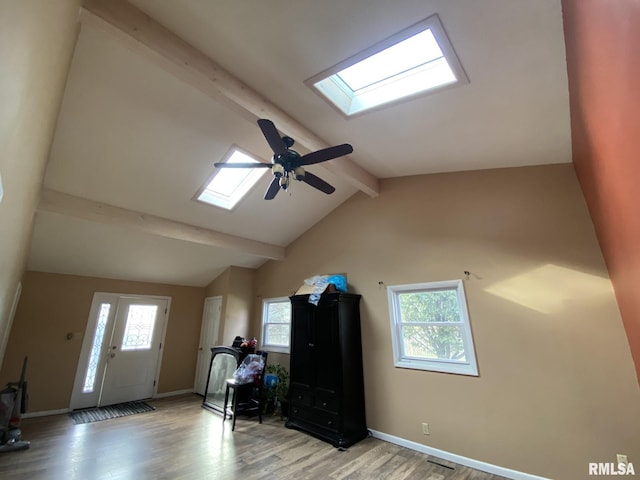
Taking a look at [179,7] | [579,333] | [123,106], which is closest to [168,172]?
[123,106]

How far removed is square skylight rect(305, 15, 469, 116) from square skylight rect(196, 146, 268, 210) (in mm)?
1613

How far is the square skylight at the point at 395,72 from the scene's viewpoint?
188 centimetres

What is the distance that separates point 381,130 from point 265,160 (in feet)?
5.54

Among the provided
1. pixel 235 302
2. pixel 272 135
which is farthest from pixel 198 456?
pixel 272 135

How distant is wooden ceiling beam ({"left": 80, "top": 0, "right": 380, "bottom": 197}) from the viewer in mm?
1879

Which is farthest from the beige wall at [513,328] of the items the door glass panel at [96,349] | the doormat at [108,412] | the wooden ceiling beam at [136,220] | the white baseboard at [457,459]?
the door glass panel at [96,349]

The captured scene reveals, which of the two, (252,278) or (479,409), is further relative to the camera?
(252,278)

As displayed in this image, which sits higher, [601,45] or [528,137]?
[528,137]

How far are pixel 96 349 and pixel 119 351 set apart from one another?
1.20ft

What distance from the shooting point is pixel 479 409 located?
2.97 m

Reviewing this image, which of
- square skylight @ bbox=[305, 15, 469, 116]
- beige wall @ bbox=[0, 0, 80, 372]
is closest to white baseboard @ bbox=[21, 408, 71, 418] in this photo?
beige wall @ bbox=[0, 0, 80, 372]

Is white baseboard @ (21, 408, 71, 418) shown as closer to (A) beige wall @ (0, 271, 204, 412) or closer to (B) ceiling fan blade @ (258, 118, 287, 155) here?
(A) beige wall @ (0, 271, 204, 412)

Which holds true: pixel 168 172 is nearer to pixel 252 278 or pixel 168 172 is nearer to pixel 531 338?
pixel 252 278

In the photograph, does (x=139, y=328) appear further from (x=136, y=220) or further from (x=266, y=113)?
(x=266, y=113)
